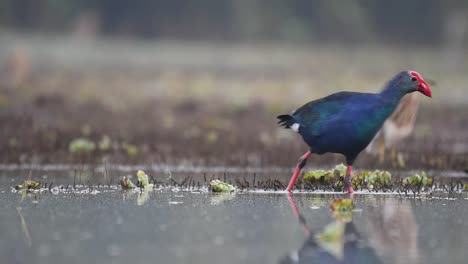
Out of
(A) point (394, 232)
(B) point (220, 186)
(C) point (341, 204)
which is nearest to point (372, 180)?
(B) point (220, 186)

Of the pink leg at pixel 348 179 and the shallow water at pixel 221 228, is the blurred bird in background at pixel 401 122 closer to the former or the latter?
the pink leg at pixel 348 179

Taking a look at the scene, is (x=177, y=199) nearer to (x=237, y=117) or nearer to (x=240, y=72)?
(x=237, y=117)

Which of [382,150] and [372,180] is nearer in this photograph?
[372,180]

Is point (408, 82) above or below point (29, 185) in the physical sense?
above

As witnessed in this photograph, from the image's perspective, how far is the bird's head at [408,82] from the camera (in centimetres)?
1127

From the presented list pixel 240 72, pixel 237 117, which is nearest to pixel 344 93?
pixel 237 117

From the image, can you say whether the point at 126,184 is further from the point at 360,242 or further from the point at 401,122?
the point at 401,122

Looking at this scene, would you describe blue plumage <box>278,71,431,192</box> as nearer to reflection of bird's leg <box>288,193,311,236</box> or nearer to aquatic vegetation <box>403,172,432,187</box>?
reflection of bird's leg <box>288,193,311,236</box>

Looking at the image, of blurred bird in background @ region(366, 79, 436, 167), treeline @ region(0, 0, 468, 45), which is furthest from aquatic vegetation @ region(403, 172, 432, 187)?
treeline @ region(0, 0, 468, 45)

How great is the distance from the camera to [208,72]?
3219 cm

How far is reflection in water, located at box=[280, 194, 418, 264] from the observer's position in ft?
25.3

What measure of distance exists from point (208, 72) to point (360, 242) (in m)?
24.0

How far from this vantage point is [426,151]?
51.1 ft

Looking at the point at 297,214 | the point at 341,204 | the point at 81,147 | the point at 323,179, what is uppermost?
the point at 81,147
